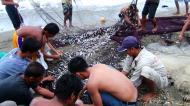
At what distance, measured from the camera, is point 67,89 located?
4.07 metres

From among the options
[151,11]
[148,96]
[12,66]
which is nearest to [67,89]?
[12,66]

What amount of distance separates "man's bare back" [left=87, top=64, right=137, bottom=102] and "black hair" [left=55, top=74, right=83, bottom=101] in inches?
34.1

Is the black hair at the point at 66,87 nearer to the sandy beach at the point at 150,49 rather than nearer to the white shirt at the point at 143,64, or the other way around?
the white shirt at the point at 143,64

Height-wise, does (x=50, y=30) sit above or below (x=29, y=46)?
below

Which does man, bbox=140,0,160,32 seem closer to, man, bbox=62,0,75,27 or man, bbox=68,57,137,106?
man, bbox=62,0,75,27

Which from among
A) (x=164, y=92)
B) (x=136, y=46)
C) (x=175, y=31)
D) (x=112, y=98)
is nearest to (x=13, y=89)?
(x=112, y=98)

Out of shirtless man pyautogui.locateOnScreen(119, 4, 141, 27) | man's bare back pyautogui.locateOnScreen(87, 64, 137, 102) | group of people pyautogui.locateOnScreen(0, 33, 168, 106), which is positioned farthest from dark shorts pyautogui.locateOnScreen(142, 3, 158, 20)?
man's bare back pyautogui.locateOnScreen(87, 64, 137, 102)

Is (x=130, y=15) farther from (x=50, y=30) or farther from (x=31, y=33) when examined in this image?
(x=31, y=33)

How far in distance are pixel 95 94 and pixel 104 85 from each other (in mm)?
171

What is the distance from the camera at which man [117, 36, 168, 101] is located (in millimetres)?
5875

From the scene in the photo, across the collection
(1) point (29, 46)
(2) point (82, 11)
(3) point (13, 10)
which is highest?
(1) point (29, 46)

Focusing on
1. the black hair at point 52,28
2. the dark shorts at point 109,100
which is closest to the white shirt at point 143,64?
the dark shorts at point 109,100

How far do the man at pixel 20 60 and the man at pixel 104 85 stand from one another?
0.69 meters

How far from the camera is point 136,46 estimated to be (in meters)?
5.98
